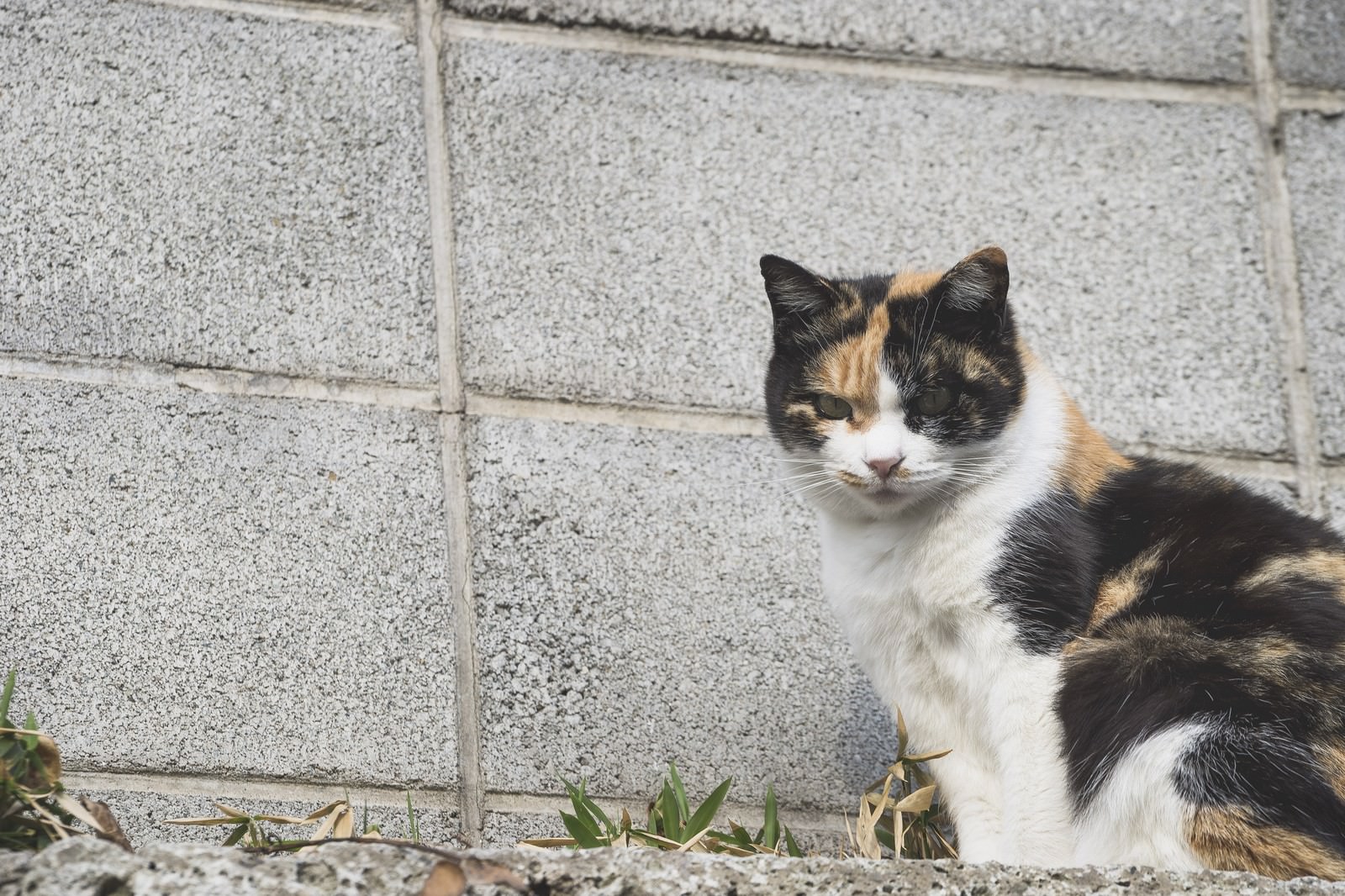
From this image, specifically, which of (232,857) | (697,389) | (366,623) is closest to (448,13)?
(697,389)

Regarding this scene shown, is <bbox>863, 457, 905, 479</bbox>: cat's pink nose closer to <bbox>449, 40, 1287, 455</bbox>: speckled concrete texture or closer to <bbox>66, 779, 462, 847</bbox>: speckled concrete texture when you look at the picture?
<bbox>449, 40, 1287, 455</bbox>: speckled concrete texture

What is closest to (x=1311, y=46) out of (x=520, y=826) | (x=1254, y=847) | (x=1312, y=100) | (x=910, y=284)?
(x=1312, y=100)

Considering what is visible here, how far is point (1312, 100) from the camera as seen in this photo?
3.47 meters

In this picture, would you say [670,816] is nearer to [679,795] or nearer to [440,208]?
[679,795]

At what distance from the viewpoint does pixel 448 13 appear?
3.19 meters

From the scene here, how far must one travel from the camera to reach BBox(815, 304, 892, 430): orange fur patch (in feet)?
8.21

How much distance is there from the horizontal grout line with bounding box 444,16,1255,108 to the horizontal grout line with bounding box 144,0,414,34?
0.12 meters

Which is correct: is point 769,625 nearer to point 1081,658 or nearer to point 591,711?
point 591,711

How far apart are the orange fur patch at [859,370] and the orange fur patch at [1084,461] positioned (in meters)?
0.36

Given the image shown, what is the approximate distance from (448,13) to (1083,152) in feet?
5.06

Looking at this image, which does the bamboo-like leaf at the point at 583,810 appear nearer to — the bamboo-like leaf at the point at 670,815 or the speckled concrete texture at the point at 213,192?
the bamboo-like leaf at the point at 670,815

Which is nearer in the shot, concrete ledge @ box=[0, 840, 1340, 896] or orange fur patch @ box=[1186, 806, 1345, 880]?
Result: concrete ledge @ box=[0, 840, 1340, 896]

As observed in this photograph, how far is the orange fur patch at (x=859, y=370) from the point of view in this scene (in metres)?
2.50

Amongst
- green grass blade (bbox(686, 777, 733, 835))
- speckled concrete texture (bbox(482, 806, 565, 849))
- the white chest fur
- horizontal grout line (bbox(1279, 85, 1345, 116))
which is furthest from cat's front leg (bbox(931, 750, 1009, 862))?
horizontal grout line (bbox(1279, 85, 1345, 116))
